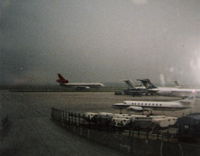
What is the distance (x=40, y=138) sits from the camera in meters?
17.3

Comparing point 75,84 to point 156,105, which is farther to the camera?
point 75,84

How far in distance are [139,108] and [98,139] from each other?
18.0 meters

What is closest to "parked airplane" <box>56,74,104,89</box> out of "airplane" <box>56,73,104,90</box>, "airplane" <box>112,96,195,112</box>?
"airplane" <box>56,73,104,90</box>

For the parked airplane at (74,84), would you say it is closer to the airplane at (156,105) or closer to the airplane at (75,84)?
the airplane at (75,84)

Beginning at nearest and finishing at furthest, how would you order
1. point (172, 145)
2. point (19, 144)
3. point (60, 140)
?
1. point (172, 145)
2. point (19, 144)
3. point (60, 140)

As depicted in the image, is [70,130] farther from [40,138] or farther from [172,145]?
[172,145]

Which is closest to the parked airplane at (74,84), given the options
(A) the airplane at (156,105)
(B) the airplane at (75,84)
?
(B) the airplane at (75,84)

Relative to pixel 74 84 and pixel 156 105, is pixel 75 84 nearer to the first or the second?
pixel 74 84

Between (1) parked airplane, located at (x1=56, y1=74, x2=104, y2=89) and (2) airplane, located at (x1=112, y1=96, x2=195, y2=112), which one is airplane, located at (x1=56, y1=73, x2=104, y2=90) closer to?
(1) parked airplane, located at (x1=56, y1=74, x2=104, y2=89)

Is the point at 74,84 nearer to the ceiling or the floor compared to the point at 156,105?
nearer to the ceiling

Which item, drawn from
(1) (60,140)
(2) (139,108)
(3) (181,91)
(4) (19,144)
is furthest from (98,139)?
(3) (181,91)

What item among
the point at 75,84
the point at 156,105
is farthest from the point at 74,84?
the point at 156,105

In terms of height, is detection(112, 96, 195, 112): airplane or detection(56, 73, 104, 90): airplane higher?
detection(56, 73, 104, 90): airplane

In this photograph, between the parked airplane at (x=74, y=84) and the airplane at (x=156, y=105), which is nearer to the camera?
the airplane at (x=156, y=105)
